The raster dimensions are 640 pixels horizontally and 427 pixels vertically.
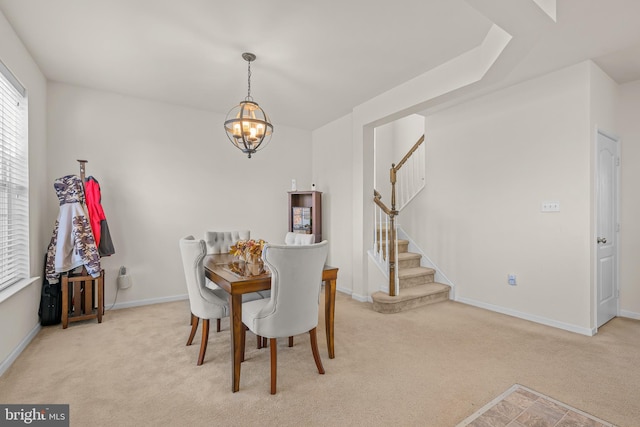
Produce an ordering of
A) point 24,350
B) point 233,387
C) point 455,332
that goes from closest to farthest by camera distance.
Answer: point 233,387
point 24,350
point 455,332

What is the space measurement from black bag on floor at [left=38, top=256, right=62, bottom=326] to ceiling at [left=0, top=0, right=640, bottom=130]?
228cm

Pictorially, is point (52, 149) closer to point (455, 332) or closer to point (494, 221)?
point (455, 332)

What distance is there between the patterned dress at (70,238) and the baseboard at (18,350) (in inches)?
19.0

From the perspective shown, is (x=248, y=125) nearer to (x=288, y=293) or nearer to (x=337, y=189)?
(x=288, y=293)

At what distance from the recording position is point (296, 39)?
2633 millimetres

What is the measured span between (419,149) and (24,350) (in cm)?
546

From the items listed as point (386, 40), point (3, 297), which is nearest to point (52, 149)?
point (3, 297)

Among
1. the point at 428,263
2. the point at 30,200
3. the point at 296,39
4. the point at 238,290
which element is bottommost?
the point at 428,263

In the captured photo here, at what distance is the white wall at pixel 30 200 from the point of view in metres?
2.37

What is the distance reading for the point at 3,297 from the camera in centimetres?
229

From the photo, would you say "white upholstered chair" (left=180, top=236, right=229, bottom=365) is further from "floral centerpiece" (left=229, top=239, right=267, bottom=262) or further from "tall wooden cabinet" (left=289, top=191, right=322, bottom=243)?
"tall wooden cabinet" (left=289, top=191, right=322, bottom=243)

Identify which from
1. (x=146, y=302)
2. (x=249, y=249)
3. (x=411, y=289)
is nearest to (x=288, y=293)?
(x=249, y=249)

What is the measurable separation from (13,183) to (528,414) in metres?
4.28

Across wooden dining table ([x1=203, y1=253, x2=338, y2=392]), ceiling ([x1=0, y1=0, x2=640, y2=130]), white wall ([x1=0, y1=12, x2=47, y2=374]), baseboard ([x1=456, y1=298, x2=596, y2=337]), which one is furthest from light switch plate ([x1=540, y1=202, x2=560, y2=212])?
white wall ([x1=0, y1=12, x2=47, y2=374])
